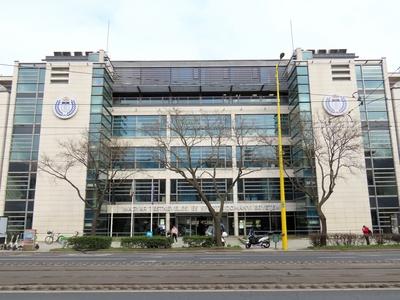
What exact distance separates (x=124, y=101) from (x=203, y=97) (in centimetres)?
1024

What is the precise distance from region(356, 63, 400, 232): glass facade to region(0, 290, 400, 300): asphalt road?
37.9m

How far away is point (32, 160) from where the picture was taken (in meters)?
44.9

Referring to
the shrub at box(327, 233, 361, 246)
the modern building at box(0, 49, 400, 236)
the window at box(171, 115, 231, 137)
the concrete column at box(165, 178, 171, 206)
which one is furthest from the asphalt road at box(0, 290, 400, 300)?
the concrete column at box(165, 178, 171, 206)

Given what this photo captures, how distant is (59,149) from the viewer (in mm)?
44781

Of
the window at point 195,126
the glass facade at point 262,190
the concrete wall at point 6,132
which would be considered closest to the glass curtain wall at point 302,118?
the glass facade at point 262,190

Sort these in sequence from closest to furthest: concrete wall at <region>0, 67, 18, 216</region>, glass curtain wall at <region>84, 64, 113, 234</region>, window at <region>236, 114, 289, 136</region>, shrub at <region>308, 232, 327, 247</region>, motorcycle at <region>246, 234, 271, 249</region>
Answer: shrub at <region>308, 232, 327, 247</region> → motorcycle at <region>246, 234, 271, 249</region> → glass curtain wall at <region>84, 64, 113, 234</region> → concrete wall at <region>0, 67, 18, 216</region> → window at <region>236, 114, 289, 136</region>

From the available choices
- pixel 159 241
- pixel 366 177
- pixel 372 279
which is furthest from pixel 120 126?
pixel 372 279

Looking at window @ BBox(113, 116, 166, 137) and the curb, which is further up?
window @ BBox(113, 116, 166, 137)

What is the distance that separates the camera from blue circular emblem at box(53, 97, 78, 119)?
45688mm

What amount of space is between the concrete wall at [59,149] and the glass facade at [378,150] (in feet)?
105

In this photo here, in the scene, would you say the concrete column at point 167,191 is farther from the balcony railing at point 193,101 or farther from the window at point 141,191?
the balcony railing at point 193,101

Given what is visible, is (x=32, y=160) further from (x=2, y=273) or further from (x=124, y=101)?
(x=2, y=273)

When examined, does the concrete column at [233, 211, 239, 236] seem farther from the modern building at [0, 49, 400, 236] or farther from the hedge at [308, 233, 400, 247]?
the hedge at [308, 233, 400, 247]

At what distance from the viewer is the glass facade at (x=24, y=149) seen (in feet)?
143
